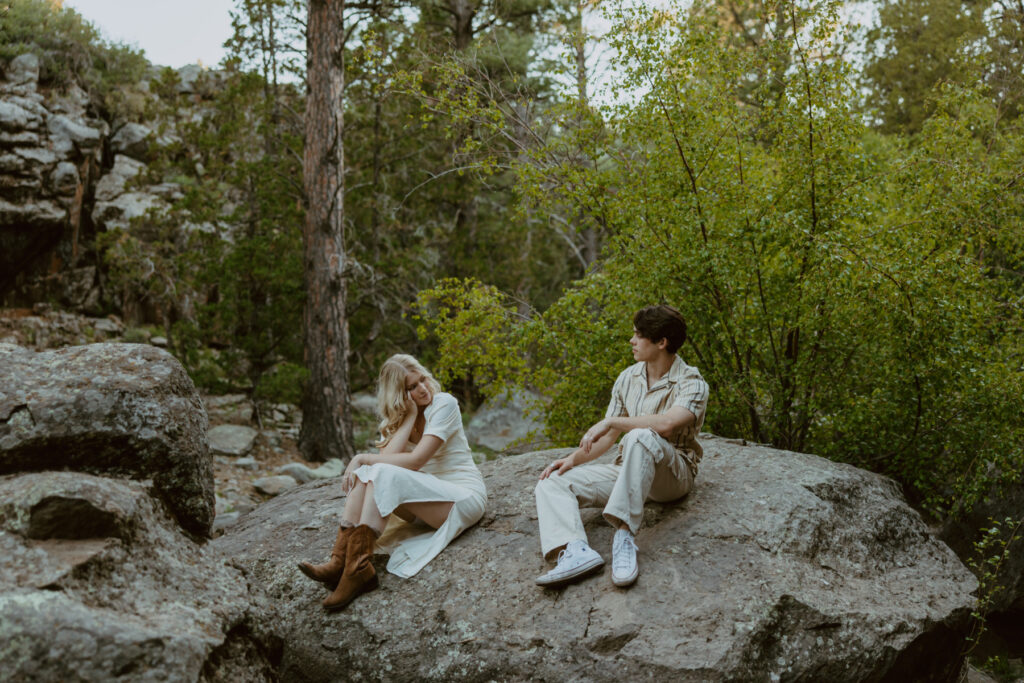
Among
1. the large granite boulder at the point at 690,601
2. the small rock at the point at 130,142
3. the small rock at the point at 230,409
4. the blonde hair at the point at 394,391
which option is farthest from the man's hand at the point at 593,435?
the small rock at the point at 130,142

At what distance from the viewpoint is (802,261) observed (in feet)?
18.4

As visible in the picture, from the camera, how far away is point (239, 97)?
12188 millimetres

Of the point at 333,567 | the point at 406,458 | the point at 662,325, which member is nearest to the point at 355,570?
the point at 333,567

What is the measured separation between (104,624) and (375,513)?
1379 millimetres

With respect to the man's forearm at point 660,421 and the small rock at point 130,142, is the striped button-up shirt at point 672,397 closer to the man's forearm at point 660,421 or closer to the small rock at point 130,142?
the man's forearm at point 660,421

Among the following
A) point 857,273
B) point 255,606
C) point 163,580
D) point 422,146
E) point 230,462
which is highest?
point 422,146

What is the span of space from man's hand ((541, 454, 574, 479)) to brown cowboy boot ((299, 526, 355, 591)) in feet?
3.46

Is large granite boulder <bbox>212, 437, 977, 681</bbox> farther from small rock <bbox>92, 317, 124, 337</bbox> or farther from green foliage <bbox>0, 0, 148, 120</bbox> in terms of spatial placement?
small rock <bbox>92, 317, 124, 337</bbox>

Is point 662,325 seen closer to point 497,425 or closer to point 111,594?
point 111,594

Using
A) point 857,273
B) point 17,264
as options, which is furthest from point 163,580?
point 17,264

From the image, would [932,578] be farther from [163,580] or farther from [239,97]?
[239,97]

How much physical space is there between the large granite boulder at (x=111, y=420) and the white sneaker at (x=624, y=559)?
216 cm

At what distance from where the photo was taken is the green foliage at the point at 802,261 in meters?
5.05

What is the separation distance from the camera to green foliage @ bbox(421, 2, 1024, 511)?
199 inches
